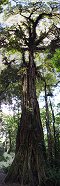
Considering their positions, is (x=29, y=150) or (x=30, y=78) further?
(x=30, y=78)

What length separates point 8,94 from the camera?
2397 cm

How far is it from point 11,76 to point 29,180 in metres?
8.76

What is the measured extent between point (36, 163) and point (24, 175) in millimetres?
807

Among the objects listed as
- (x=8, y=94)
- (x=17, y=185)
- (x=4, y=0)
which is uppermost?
(x=8, y=94)

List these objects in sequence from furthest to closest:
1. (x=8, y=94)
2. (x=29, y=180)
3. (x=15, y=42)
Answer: (x=8, y=94)
(x=15, y=42)
(x=29, y=180)

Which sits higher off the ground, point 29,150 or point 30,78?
point 30,78

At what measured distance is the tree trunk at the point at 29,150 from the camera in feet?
48.2

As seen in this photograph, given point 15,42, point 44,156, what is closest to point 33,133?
point 44,156

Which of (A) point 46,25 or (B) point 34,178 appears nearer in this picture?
(B) point 34,178

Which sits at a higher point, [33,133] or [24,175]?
[33,133]

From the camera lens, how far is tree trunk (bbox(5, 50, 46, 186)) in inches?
578

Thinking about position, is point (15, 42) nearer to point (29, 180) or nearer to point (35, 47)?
point (35, 47)

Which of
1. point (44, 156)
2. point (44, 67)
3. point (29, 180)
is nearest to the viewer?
point (29, 180)

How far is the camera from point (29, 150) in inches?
603
